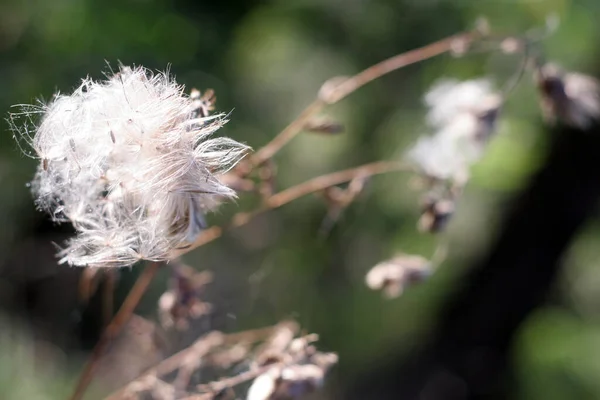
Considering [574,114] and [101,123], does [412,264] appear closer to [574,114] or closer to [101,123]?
[574,114]

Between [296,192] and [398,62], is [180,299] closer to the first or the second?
[296,192]

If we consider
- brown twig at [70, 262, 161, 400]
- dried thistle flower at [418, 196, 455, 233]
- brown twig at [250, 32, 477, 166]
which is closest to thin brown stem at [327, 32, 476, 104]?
brown twig at [250, 32, 477, 166]

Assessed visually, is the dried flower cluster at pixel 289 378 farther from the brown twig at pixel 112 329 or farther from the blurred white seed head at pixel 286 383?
the brown twig at pixel 112 329

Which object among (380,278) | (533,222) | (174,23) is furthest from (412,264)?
(174,23)

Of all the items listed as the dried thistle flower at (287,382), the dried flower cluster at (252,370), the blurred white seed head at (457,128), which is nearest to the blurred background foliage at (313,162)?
the blurred white seed head at (457,128)

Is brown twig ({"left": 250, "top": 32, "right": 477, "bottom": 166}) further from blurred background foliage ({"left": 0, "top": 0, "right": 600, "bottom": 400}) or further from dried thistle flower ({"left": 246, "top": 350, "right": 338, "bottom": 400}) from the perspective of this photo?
blurred background foliage ({"left": 0, "top": 0, "right": 600, "bottom": 400})
